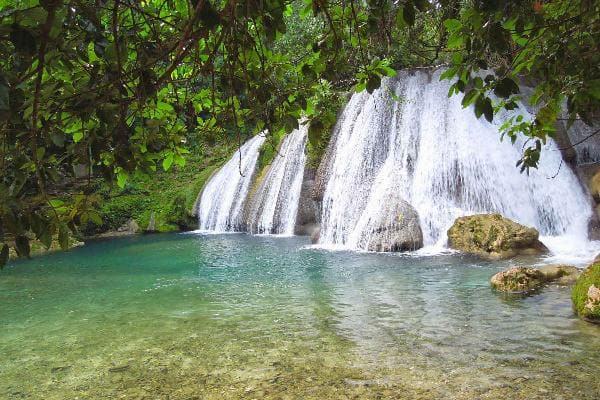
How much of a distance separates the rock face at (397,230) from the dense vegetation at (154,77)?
27.8ft

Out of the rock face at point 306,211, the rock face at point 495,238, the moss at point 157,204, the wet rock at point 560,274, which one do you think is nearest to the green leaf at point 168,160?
the wet rock at point 560,274

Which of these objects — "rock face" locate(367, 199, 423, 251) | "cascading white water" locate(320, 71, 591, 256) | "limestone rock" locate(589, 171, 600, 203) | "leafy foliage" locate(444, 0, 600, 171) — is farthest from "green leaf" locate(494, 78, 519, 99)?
"limestone rock" locate(589, 171, 600, 203)

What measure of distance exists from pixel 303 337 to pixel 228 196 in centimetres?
1544

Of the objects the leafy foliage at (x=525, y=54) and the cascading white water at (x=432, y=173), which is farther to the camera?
the cascading white water at (x=432, y=173)

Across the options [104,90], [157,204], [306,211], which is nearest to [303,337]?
[104,90]

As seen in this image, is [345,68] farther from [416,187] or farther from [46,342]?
[416,187]

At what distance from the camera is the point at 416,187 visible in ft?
43.2

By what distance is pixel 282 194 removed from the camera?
17.7 metres

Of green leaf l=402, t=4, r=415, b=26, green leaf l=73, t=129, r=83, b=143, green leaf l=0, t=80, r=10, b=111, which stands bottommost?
green leaf l=0, t=80, r=10, b=111

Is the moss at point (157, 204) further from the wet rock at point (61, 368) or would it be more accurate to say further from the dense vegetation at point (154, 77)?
the dense vegetation at point (154, 77)

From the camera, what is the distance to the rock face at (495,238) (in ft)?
31.9

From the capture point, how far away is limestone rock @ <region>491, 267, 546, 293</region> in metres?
6.84

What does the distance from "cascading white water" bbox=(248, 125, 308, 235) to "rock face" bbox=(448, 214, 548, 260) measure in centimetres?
735

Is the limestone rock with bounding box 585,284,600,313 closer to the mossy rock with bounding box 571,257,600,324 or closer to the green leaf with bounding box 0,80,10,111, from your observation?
the mossy rock with bounding box 571,257,600,324
